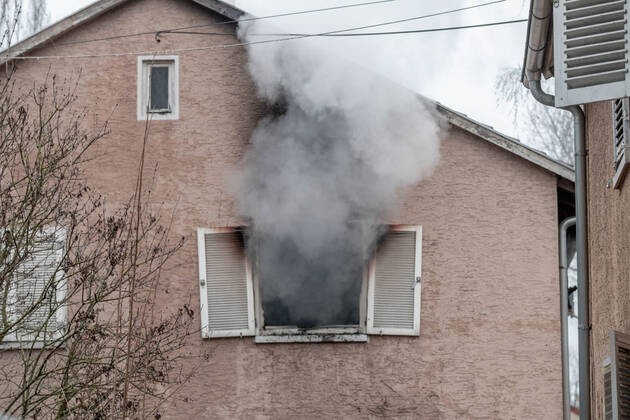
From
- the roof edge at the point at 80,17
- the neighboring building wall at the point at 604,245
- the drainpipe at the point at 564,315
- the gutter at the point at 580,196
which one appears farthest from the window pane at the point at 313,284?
the neighboring building wall at the point at 604,245

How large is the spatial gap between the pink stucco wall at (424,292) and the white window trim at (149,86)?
3.9 inches

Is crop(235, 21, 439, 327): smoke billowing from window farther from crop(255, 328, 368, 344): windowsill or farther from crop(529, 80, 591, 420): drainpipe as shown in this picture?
crop(529, 80, 591, 420): drainpipe

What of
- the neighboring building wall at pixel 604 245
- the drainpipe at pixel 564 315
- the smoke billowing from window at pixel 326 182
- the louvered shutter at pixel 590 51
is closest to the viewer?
the louvered shutter at pixel 590 51

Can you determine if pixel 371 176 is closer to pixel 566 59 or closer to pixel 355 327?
pixel 355 327

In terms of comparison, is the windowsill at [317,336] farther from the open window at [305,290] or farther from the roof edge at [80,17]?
the roof edge at [80,17]

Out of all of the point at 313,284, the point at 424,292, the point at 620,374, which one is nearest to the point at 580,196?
the point at 620,374

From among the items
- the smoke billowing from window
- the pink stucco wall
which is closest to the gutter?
the pink stucco wall

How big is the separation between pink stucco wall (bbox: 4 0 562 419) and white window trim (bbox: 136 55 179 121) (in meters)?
0.10

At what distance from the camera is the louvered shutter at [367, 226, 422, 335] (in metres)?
14.0

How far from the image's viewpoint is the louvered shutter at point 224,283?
14102 mm

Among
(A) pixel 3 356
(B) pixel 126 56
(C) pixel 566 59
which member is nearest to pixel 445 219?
(B) pixel 126 56

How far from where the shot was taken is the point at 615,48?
7.35m

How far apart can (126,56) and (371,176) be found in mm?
3384

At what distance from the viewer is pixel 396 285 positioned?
1406 cm
